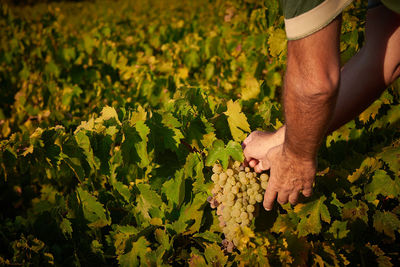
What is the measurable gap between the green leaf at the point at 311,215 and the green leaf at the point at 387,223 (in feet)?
1.26

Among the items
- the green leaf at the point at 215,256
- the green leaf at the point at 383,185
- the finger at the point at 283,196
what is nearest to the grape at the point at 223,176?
the finger at the point at 283,196

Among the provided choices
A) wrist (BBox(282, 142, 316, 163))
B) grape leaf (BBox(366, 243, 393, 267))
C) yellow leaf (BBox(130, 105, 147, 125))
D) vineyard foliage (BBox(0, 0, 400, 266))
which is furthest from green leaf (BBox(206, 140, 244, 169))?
grape leaf (BBox(366, 243, 393, 267))

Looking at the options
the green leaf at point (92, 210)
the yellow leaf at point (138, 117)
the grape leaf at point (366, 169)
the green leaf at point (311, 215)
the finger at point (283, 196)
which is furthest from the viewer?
the green leaf at point (92, 210)

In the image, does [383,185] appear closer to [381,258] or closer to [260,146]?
[381,258]

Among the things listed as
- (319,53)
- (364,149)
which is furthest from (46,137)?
(364,149)

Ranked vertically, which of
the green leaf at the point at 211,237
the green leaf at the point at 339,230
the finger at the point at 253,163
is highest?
the finger at the point at 253,163

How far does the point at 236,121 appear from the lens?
179 cm

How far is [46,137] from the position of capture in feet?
5.73

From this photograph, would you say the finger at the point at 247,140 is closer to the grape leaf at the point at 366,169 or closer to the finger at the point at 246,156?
the finger at the point at 246,156

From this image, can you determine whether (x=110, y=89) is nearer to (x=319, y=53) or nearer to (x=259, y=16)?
(x=259, y=16)

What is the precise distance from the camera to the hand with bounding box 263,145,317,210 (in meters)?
1.31

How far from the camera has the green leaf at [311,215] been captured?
1.66 metres

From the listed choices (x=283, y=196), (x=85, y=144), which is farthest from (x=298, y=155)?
(x=85, y=144)

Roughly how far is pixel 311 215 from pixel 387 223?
0.50 m
